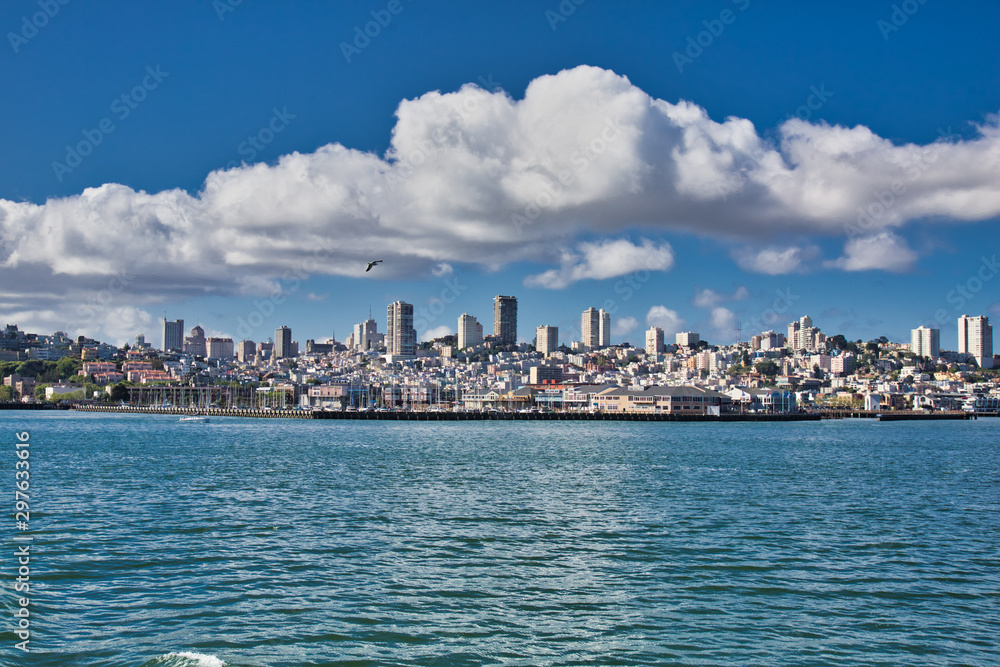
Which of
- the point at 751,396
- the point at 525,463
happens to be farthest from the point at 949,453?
the point at 751,396

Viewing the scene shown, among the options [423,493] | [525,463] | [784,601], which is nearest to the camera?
[784,601]

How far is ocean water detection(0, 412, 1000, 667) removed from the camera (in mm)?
10547

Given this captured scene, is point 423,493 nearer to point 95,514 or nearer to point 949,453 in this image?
point 95,514

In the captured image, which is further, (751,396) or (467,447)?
(751,396)

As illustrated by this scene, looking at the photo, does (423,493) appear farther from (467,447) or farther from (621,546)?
(467,447)

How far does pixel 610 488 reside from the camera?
89.7 feet

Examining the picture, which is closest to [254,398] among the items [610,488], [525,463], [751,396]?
[751,396]

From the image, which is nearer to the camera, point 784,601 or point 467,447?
point 784,601

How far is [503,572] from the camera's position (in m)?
14.4

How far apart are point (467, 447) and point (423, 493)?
25.9 meters

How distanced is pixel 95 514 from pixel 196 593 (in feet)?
30.1

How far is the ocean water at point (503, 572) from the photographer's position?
1055 centimetres

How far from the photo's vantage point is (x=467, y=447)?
51.2 m

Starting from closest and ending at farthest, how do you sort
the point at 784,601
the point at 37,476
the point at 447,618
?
1. the point at 447,618
2. the point at 784,601
3. the point at 37,476
